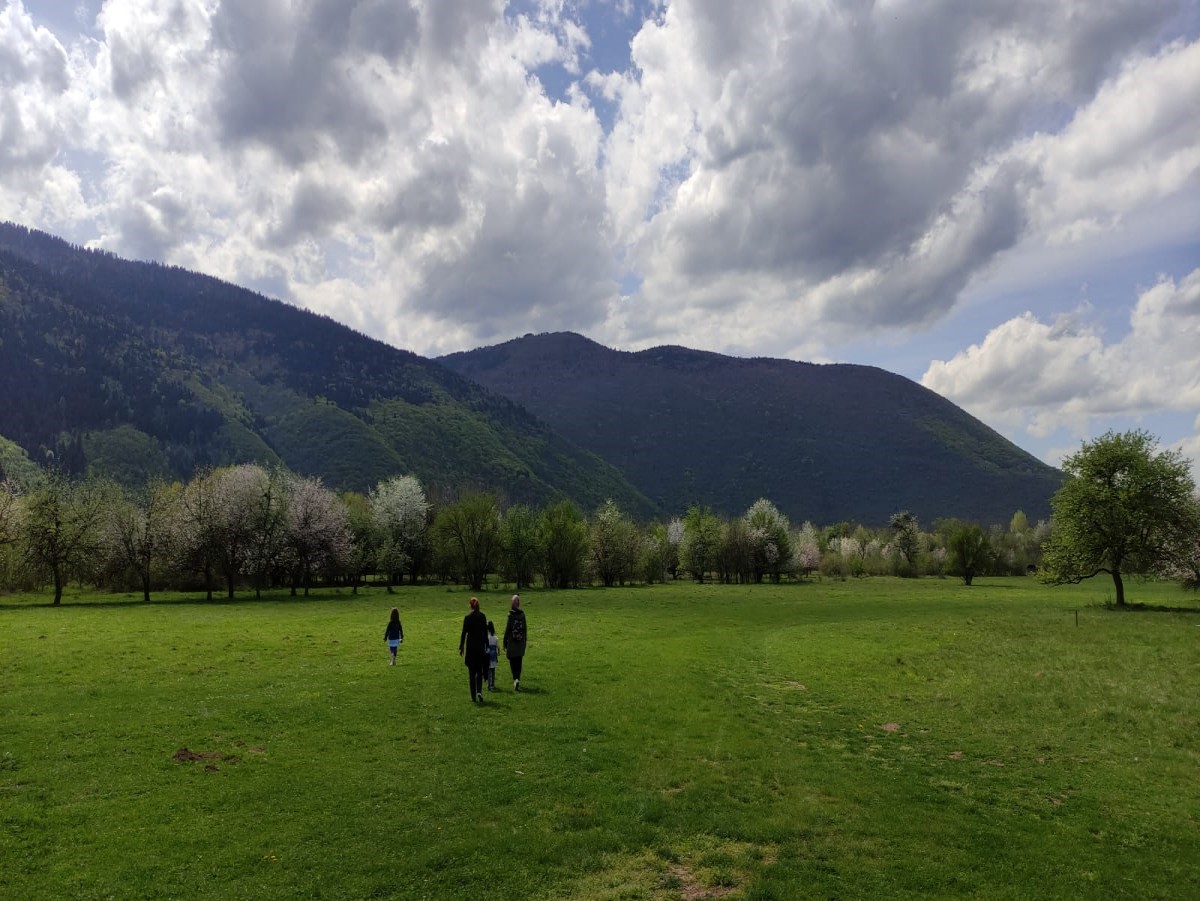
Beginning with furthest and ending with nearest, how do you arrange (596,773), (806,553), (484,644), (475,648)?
(806,553) → (484,644) → (475,648) → (596,773)

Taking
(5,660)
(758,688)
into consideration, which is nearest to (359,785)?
(758,688)

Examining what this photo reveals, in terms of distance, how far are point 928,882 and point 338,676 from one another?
24.1 metres

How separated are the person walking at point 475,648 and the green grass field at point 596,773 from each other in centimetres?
90

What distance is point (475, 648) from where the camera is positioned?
76.1 feet

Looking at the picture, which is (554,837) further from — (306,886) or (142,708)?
(142,708)

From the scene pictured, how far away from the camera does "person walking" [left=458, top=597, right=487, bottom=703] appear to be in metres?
23.2

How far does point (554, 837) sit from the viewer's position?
1285cm

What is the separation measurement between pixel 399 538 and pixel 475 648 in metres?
75.6

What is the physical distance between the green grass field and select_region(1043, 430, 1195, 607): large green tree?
2618 cm

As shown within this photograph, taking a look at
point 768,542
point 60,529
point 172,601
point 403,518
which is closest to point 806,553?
point 768,542

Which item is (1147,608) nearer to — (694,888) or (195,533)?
(694,888)

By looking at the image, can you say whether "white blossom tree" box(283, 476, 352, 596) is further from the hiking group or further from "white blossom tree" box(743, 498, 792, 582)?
"white blossom tree" box(743, 498, 792, 582)

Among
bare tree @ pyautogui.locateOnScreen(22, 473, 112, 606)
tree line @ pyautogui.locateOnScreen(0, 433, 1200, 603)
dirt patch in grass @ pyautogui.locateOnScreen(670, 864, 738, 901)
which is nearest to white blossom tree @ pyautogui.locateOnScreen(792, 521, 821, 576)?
tree line @ pyautogui.locateOnScreen(0, 433, 1200, 603)

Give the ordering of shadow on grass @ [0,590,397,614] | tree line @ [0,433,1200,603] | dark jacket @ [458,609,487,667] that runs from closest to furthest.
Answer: dark jacket @ [458,609,487,667] < tree line @ [0,433,1200,603] < shadow on grass @ [0,590,397,614]
